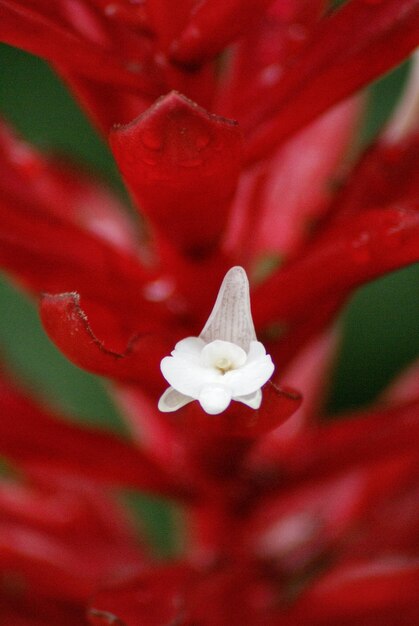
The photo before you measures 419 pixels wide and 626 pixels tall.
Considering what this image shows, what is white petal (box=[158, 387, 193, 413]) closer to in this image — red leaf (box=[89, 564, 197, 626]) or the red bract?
the red bract

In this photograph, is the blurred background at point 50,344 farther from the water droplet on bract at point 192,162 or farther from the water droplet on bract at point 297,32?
the water droplet on bract at point 192,162

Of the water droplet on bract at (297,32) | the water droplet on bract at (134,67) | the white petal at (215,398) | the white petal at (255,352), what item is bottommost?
the white petal at (215,398)

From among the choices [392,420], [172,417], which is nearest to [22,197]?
[172,417]

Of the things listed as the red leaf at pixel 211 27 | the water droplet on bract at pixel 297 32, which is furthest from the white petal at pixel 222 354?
the water droplet on bract at pixel 297 32

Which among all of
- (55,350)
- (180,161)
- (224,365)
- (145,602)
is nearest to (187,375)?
(224,365)

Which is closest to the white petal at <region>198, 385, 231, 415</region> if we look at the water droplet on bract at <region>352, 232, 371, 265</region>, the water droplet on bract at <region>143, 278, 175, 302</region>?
the water droplet on bract at <region>352, 232, 371, 265</region>

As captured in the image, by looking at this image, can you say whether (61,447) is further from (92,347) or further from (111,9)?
(111,9)
